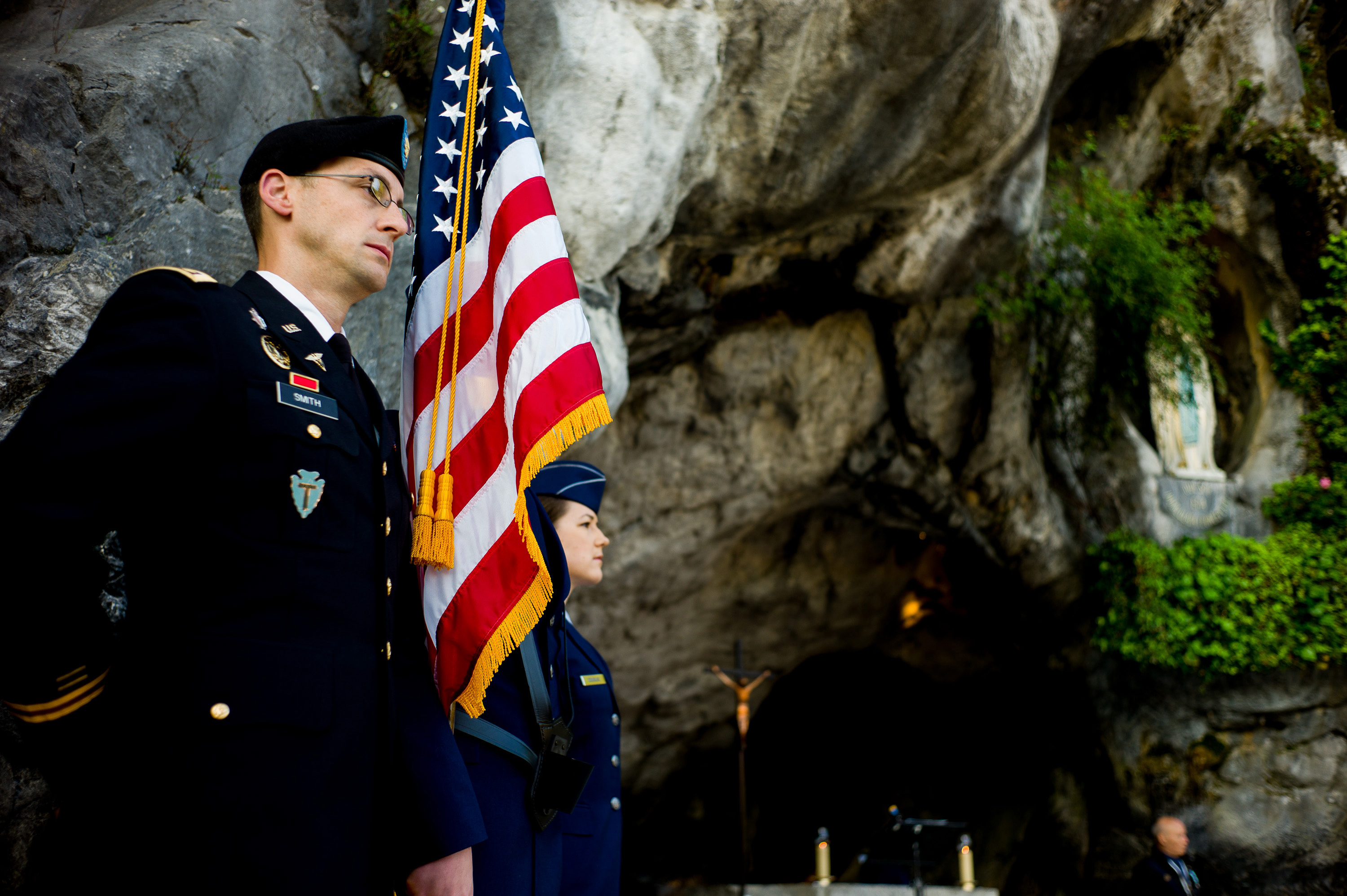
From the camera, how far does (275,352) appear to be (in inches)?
56.0

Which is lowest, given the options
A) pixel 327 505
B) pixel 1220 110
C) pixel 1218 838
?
pixel 1218 838

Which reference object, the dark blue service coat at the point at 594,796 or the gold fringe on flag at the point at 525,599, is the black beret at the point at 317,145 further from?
the dark blue service coat at the point at 594,796

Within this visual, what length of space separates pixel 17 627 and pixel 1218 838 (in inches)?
298

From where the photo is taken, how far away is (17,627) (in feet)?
3.65

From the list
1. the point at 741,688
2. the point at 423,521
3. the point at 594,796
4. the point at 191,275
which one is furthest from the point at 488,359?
the point at 741,688

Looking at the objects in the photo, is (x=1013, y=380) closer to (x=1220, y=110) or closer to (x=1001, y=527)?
(x=1001, y=527)

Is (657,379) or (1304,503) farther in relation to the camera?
(1304,503)

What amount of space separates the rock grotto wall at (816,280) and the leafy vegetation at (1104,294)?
0.32m

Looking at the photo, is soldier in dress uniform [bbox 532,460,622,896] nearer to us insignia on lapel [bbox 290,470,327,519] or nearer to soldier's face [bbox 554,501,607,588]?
soldier's face [bbox 554,501,607,588]

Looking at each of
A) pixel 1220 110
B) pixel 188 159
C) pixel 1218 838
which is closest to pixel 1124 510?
pixel 1218 838

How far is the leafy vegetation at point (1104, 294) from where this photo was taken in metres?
6.70

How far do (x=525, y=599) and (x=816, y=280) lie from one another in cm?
487

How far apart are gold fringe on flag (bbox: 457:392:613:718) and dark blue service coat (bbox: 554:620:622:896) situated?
599mm

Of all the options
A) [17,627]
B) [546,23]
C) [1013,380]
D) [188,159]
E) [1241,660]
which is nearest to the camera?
[17,627]
